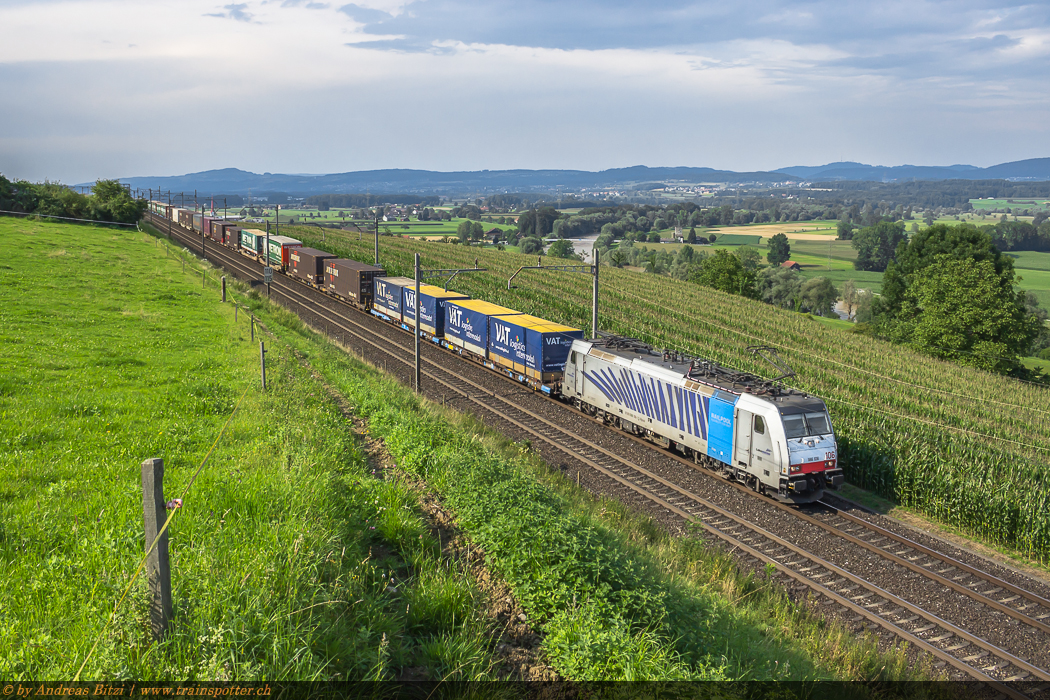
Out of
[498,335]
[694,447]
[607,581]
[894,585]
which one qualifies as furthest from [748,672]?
[498,335]

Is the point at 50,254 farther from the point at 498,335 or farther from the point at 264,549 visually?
the point at 264,549

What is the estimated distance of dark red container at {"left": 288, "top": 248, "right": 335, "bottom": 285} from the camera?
61.4 metres

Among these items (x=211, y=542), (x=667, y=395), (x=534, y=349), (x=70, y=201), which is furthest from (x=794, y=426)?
(x=70, y=201)

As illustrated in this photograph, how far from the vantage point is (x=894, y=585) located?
1573cm

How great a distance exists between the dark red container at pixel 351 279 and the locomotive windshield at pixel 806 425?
38.9m

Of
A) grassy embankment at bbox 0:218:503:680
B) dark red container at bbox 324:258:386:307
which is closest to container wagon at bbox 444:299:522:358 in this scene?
dark red container at bbox 324:258:386:307

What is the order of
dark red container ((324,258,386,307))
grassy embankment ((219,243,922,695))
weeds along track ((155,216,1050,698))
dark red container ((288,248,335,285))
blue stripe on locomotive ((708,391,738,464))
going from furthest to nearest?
dark red container ((288,248,335,285))
dark red container ((324,258,386,307))
blue stripe on locomotive ((708,391,738,464))
weeds along track ((155,216,1050,698))
grassy embankment ((219,243,922,695))

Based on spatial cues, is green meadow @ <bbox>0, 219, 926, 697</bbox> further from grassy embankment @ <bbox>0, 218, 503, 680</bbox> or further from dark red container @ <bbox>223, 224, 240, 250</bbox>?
dark red container @ <bbox>223, 224, 240, 250</bbox>

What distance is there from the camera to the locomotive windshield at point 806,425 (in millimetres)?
19464

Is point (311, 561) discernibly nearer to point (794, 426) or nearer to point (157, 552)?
point (157, 552)

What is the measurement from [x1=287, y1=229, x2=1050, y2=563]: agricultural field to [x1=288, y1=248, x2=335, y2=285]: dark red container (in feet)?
30.7

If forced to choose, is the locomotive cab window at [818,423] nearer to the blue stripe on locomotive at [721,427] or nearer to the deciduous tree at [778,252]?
the blue stripe on locomotive at [721,427]

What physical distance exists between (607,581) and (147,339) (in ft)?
69.7

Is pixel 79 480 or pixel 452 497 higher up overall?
pixel 79 480
